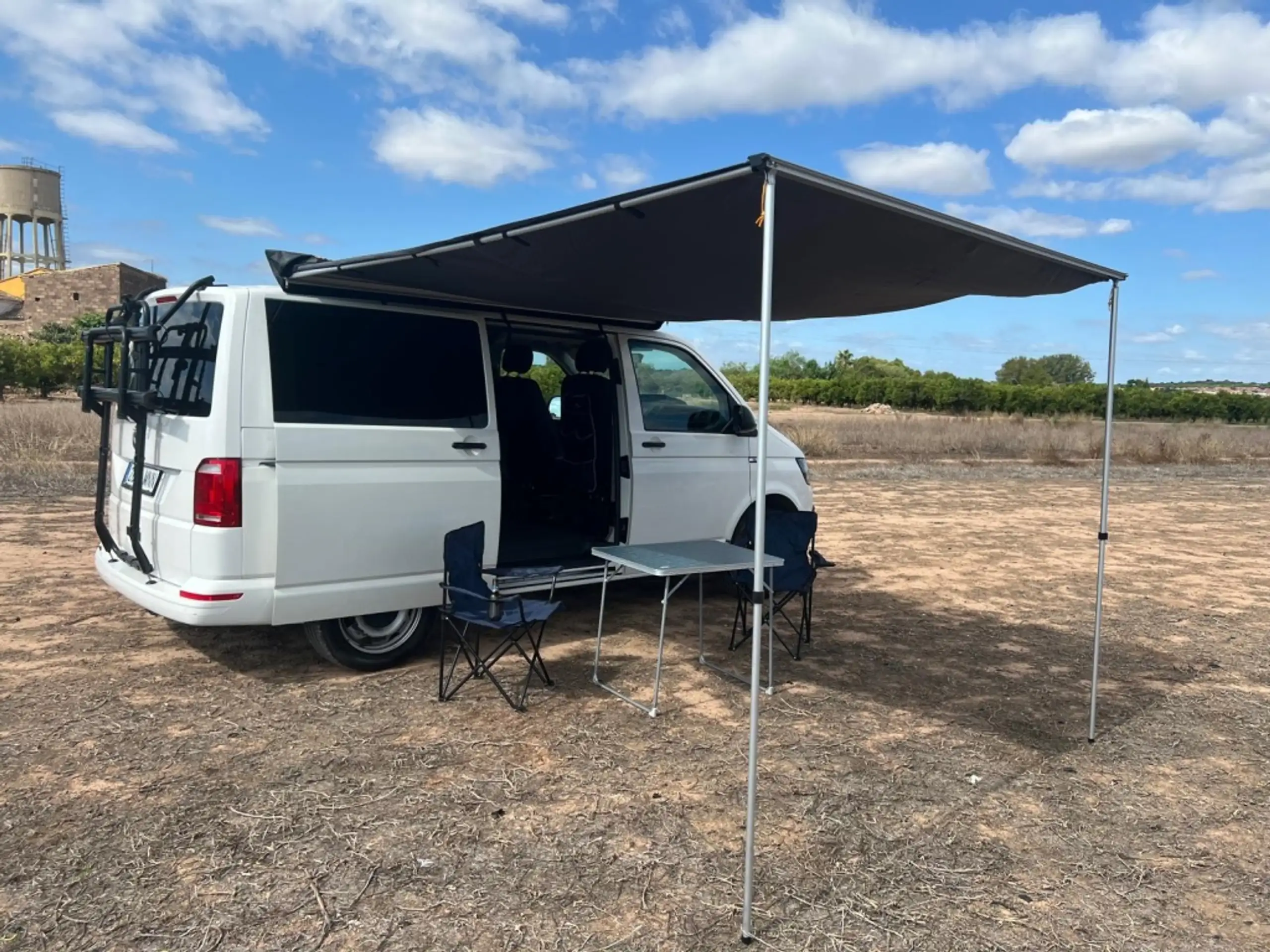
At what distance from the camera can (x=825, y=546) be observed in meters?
9.29

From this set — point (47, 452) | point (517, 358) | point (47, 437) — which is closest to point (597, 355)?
point (517, 358)

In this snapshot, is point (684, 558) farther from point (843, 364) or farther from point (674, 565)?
point (843, 364)

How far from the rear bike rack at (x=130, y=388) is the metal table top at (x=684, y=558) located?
7.42ft

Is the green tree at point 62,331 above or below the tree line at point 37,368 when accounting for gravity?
above

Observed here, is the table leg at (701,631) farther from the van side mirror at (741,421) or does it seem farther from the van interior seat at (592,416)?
the van side mirror at (741,421)

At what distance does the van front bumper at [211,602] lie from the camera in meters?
4.11

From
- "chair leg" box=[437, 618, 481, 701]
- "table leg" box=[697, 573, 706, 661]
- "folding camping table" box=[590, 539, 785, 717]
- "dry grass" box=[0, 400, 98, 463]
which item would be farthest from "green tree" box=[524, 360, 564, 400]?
"dry grass" box=[0, 400, 98, 463]

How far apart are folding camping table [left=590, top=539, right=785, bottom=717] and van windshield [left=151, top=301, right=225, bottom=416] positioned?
204 centimetres

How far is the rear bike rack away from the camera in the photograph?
14.2 ft

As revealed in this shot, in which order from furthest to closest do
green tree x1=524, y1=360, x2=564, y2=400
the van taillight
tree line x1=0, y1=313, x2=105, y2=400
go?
1. tree line x1=0, y1=313, x2=105, y2=400
2. green tree x1=524, y1=360, x2=564, y2=400
3. the van taillight

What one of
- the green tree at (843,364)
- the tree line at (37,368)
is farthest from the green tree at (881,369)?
the tree line at (37,368)

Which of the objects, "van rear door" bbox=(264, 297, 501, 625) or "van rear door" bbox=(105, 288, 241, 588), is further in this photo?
"van rear door" bbox=(264, 297, 501, 625)

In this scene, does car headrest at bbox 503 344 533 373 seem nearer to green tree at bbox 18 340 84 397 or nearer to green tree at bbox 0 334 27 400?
green tree at bbox 0 334 27 400

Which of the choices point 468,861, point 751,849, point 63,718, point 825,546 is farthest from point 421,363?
point 825,546
